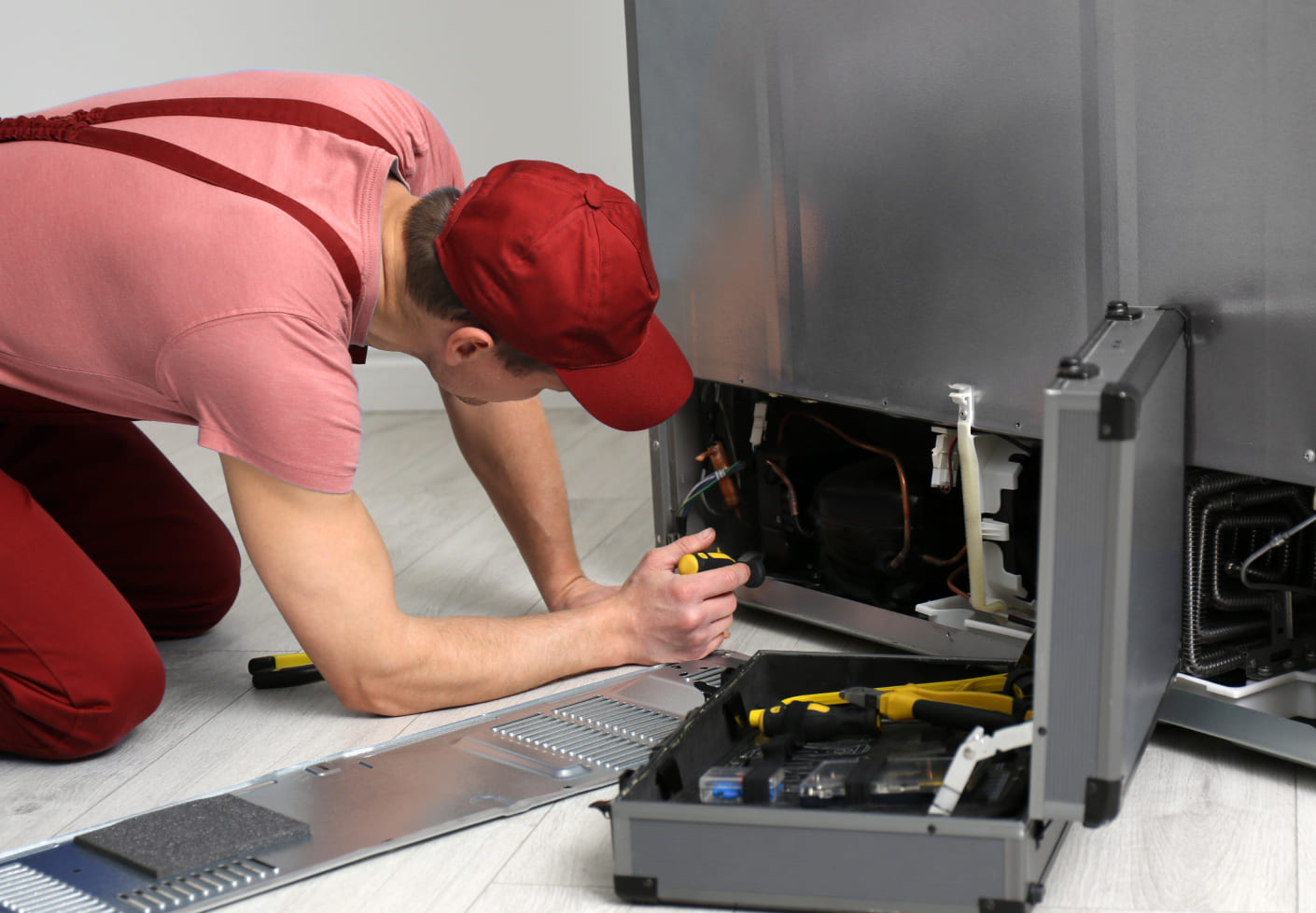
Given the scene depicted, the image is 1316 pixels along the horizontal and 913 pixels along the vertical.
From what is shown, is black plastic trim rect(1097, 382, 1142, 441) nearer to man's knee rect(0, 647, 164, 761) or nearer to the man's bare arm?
the man's bare arm

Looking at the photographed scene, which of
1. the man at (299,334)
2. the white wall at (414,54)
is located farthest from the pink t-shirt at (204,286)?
the white wall at (414,54)

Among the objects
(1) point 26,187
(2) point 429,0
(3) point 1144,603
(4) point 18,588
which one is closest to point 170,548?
(4) point 18,588

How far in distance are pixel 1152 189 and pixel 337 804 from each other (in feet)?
2.91

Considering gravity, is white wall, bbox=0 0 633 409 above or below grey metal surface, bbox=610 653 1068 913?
above

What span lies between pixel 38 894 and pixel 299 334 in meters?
0.49

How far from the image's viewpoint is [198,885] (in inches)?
42.8

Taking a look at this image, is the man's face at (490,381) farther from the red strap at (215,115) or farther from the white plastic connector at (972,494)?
the white plastic connector at (972,494)

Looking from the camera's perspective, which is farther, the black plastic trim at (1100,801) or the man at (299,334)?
the man at (299,334)

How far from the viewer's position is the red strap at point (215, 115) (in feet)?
3.99

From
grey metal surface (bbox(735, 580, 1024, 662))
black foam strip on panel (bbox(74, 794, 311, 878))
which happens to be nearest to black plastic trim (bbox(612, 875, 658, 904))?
black foam strip on panel (bbox(74, 794, 311, 878))

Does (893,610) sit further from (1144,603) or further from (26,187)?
(26,187)

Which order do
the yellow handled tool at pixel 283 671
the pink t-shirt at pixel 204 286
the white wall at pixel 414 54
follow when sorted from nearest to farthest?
the pink t-shirt at pixel 204 286, the yellow handled tool at pixel 283 671, the white wall at pixel 414 54

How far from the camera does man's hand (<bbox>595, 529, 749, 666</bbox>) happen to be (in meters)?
1.44

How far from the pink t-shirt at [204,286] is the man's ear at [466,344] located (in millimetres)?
87
